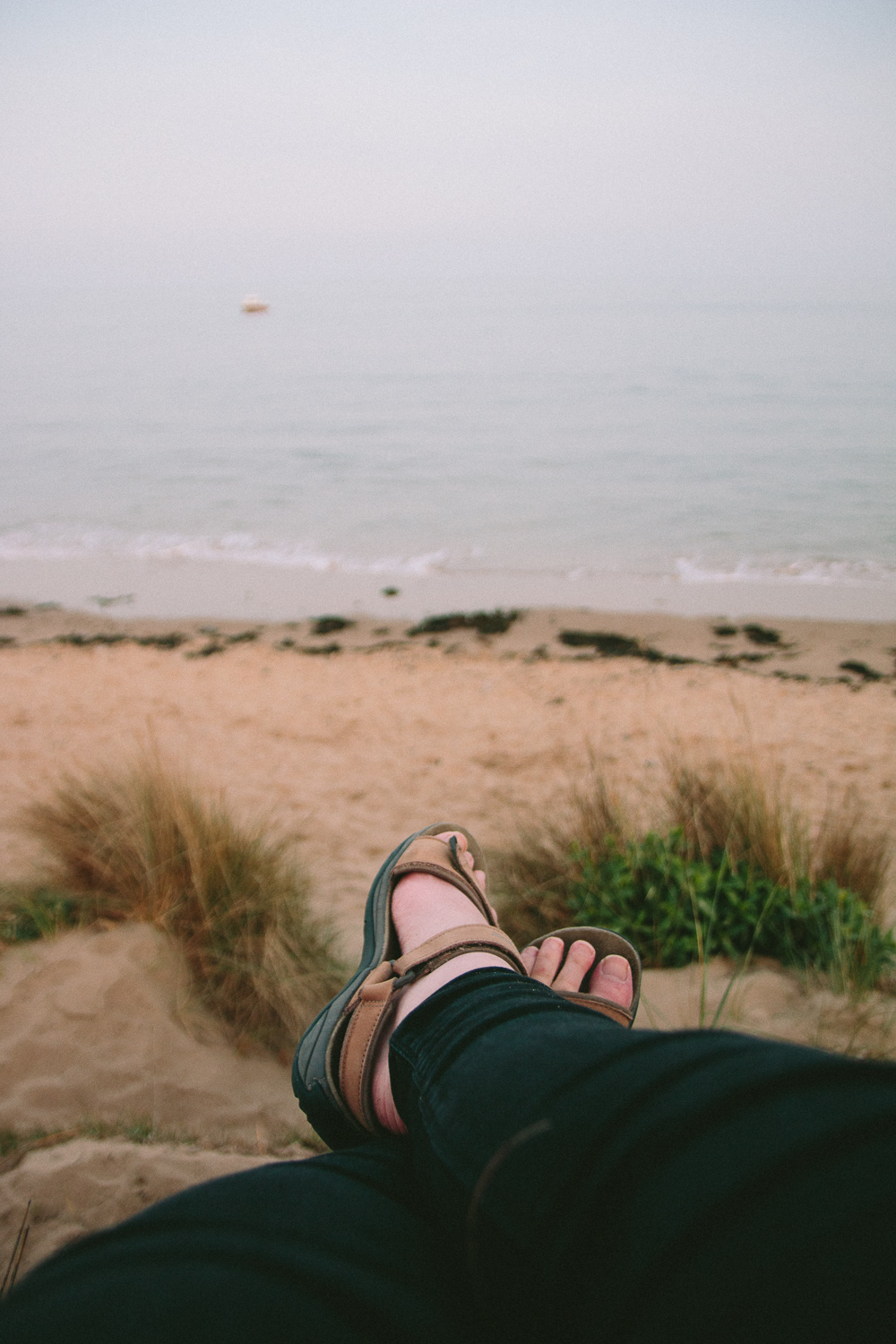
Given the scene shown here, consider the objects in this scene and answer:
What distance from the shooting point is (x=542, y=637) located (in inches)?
249

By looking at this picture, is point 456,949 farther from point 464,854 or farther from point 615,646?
point 615,646

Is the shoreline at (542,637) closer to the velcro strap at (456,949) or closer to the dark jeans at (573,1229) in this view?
the velcro strap at (456,949)

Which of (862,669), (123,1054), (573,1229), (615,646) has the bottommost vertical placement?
(123,1054)

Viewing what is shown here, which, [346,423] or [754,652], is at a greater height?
[346,423]

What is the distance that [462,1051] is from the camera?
93 cm

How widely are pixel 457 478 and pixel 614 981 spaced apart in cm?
1107

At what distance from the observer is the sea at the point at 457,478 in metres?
7.84

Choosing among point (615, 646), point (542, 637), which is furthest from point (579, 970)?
point (542, 637)

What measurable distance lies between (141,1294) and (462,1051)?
1.45 ft

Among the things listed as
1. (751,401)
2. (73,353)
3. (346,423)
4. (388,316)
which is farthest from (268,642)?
(388,316)

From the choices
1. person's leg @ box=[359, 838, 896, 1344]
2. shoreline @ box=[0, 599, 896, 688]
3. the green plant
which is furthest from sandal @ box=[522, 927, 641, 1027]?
shoreline @ box=[0, 599, 896, 688]

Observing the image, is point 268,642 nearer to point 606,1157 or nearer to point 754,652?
point 754,652

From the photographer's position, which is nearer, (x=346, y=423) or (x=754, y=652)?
(x=754, y=652)

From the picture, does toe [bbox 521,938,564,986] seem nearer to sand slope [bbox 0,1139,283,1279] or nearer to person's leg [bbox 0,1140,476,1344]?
sand slope [bbox 0,1139,283,1279]
